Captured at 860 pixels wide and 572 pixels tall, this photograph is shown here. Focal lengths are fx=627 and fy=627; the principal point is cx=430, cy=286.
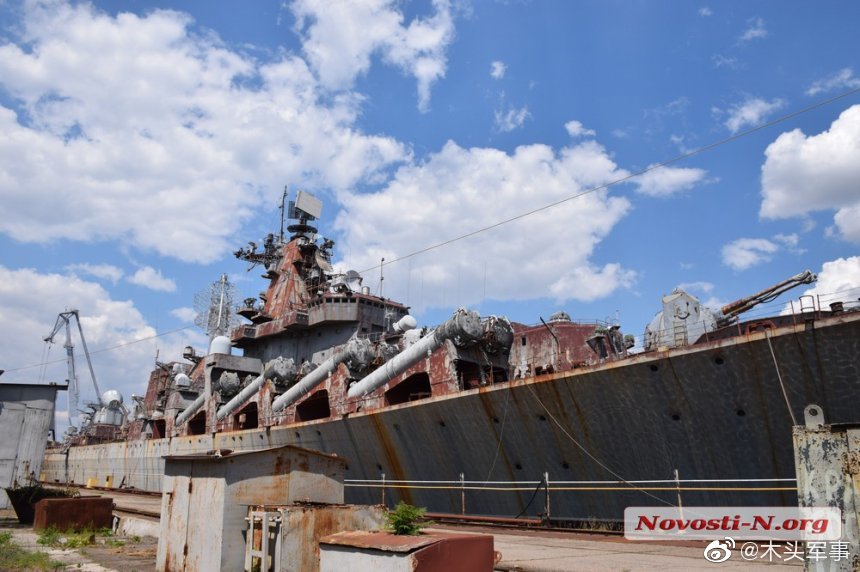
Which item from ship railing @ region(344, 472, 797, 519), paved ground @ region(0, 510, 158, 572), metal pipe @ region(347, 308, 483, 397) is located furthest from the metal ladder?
metal pipe @ region(347, 308, 483, 397)

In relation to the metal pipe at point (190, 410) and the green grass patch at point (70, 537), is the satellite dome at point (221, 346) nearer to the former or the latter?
the metal pipe at point (190, 410)

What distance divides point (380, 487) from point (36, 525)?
10232 mm

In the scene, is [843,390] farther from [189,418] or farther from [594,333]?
[189,418]

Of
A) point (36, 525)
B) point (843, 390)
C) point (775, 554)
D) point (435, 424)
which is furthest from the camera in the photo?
point (435, 424)

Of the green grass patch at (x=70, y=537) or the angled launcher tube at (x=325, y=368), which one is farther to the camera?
the angled launcher tube at (x=325, y=368)

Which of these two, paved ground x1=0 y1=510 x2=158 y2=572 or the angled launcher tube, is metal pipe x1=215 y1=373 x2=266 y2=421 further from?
paved ground x1=0 y1=510 x2=158 y2=572

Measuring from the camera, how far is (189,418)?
38.5 m

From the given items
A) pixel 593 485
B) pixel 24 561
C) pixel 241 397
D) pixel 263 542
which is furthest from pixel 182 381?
pixel 263 542

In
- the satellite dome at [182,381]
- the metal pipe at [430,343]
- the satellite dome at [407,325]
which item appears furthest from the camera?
the satellite dome at [182,381]

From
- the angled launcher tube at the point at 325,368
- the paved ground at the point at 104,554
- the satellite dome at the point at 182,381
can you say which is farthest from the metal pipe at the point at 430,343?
the satellite dome at the point at 182,381

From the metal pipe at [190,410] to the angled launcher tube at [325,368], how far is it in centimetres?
1053

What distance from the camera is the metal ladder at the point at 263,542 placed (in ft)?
24.4

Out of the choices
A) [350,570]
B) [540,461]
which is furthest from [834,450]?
[540,461]

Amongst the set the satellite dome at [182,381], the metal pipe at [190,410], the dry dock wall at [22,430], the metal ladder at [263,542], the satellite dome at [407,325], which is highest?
the satellite dome at [407,325]
